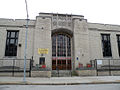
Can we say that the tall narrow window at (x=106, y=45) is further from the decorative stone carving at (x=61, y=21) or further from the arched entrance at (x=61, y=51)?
the decorative stone carving at (x=61, y=21)

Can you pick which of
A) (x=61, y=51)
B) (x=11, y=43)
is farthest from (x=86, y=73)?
(x=11, y=43)

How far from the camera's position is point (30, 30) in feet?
76.0

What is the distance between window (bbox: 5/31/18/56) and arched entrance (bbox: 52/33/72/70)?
8.46 m

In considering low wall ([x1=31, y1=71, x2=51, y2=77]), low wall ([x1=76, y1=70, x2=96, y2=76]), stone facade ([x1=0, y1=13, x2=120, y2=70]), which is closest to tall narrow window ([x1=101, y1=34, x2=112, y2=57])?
stone facade ([x1=0, y1=13, x2=120, y2=70])

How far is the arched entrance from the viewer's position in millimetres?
23578

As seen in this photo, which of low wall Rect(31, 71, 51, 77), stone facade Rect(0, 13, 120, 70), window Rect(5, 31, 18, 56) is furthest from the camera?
window Rect(5, 31, 18, 56)

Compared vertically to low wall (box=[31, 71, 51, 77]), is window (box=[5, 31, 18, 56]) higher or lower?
higher

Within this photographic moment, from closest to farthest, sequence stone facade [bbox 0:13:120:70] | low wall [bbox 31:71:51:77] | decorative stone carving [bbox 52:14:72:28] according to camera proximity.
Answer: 1. low wall [bbox 31:71:51:77]
2. stone facade [bbox 0:13:120:70]
3. decorative stone carving [bbox 52:14:72:28]

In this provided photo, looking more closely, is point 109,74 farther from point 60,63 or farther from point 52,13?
point 52,13

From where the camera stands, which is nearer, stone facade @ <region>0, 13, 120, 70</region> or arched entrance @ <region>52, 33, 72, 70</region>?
stone facade @ <region>0, 13, 120, 70</region>

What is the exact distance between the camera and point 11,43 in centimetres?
2297

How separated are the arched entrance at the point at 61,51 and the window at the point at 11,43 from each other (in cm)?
846

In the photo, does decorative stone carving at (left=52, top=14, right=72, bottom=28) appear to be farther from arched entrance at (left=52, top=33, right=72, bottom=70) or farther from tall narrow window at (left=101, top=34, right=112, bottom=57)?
tall narrow window at (left=101, top=34, right=112, bottom=57)

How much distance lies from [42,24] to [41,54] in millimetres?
6528
